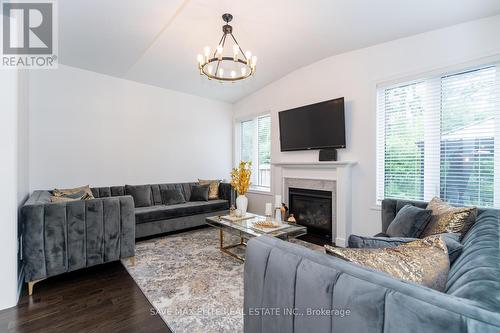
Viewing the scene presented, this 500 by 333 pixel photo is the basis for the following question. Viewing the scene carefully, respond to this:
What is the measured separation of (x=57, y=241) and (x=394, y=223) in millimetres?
3367

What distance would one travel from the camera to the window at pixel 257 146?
5395 mm

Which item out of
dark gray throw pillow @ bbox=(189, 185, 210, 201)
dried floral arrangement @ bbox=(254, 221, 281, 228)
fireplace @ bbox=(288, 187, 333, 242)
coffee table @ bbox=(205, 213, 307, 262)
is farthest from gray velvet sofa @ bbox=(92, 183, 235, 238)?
dried floral arrangement @ bbox=(254, 221, 281, 228)

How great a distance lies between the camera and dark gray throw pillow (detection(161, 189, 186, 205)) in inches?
178

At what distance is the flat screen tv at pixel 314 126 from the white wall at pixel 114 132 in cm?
199

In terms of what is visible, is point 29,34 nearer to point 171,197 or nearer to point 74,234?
point 74,234

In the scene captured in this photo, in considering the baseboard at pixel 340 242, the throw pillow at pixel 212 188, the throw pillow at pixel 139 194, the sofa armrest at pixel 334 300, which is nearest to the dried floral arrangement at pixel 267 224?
the baseboard at pixel 340 242

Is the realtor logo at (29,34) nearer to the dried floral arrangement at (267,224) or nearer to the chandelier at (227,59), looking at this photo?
the chandelier at (227,59)

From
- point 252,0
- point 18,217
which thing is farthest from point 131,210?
point 252,0

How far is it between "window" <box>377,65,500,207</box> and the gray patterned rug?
170 centimetres

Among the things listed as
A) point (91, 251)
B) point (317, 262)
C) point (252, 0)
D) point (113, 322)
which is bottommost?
point (113, 322)

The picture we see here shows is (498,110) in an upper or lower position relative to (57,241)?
upper

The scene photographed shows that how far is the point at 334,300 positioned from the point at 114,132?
15.1 feet

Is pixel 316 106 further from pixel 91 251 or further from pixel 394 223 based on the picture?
pixel 91 251

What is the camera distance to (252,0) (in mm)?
2701
